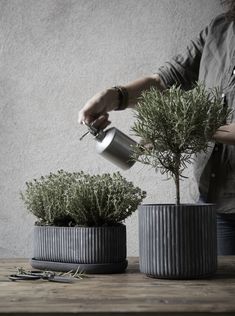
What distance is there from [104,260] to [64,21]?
4.69 feet

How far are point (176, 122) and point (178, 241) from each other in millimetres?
205

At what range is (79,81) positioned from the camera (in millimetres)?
2162

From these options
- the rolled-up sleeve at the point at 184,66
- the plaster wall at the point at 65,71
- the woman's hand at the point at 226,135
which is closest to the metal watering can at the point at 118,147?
the woman's hand at the point at 226,135

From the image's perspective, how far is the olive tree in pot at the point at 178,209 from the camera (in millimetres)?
890

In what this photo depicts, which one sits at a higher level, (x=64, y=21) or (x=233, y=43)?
(x=64, y=21)

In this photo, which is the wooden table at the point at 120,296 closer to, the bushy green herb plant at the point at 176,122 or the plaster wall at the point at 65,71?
the bushy green herb plant at the point at 176,122

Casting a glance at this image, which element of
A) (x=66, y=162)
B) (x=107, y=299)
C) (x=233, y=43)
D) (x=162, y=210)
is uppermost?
(x=233, y=43)

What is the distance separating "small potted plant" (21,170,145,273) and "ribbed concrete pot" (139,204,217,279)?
0.10m

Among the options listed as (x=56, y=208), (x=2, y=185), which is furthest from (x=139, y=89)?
(x=2, y=185)

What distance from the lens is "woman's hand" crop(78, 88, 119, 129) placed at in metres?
1.26

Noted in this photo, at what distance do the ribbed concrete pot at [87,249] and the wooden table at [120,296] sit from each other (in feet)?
0.12

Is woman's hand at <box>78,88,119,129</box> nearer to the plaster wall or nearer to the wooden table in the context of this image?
the wooden table

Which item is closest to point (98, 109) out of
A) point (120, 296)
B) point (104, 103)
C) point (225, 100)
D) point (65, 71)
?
point (104, 103)

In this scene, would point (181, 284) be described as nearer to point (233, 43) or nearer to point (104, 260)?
point (104, 260)
